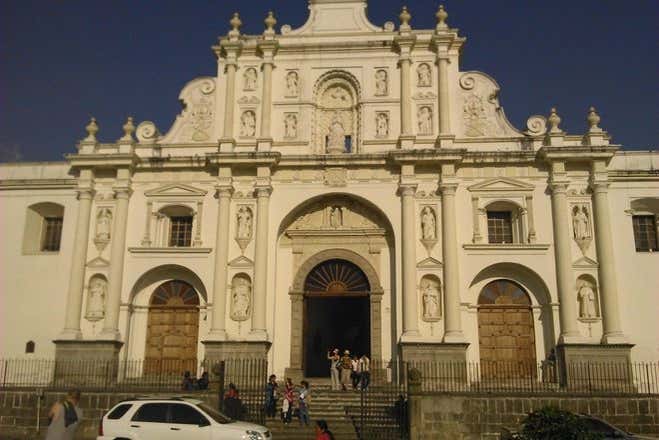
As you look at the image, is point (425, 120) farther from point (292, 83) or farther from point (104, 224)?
point (104, 224)

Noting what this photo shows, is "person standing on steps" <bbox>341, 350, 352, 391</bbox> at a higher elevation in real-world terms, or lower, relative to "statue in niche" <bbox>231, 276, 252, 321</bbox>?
lower

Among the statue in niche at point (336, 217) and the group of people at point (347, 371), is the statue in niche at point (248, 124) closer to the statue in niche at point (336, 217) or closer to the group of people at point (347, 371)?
the statue in niche at point (336, 217)

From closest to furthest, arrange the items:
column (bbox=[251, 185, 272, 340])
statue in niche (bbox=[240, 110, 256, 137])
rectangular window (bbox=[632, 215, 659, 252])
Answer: column (bbox=[251, 185, 272, 340])
rectangular window (bbox=[632, 215, 659, 252])
statue in niche (bbox=[240, 110, 256, 137])

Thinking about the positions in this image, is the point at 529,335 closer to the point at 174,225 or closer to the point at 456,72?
the point at 456,72

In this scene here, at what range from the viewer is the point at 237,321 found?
23359mm

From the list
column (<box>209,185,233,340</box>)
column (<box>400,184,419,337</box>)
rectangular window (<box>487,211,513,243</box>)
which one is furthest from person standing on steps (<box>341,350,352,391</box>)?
rectangular window (<box>487,211,513,243</box>)

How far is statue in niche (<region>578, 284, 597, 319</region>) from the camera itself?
22.5 m

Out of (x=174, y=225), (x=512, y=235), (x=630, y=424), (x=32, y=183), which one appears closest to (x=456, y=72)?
(x=512, y=235)

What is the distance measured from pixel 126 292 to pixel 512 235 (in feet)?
44.9

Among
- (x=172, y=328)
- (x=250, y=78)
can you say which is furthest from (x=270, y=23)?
(x=172, y=328)

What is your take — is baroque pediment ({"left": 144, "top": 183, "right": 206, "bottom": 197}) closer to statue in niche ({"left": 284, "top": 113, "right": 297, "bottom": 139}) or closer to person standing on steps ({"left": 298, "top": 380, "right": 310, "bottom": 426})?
statue in niche ({"left": 284, "top": 113, "right": 297, "bottom": 139})

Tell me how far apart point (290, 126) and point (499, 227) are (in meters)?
8.44

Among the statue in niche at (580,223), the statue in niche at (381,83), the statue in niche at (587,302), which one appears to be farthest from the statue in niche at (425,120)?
the statue in niche at (587,302)

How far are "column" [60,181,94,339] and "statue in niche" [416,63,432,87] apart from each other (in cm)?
1266
